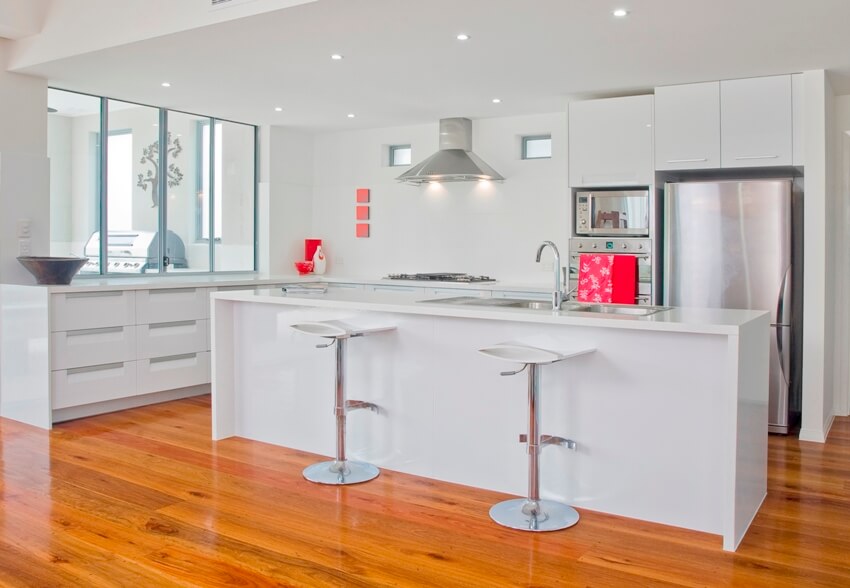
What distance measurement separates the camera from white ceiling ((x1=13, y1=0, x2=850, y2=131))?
141 inches

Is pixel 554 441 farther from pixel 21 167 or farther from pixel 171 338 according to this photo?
pixel 21 167

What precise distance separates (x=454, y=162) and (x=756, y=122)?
7.65ft

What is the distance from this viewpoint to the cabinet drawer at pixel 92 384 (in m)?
4.67

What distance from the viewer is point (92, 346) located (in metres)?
4.84

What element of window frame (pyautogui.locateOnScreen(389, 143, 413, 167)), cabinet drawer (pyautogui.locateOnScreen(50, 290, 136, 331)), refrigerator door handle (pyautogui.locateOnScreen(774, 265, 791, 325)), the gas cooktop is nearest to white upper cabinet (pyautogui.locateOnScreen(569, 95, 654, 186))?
refrigerator door handle (pyautogui.locateOnScreen(774, 265, 791, 325))

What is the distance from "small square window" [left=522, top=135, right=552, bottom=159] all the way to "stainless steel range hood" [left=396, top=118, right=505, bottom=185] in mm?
310

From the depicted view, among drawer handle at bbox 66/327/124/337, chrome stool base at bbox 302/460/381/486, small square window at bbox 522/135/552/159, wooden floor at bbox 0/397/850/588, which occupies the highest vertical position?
small square window at bbox 522/135/552/159

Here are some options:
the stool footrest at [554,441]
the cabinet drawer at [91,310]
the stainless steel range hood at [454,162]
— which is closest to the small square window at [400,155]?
the stainless steel range hood at [454,162]

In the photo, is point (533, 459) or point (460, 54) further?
point (460, 54)

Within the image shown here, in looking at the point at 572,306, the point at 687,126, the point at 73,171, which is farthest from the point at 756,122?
the point at 73,171

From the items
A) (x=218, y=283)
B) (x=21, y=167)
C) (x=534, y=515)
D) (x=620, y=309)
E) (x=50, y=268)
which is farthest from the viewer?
(x=218, y=283)

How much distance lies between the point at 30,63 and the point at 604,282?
4.07 m

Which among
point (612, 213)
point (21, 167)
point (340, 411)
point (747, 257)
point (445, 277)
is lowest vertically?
point (340, 411)

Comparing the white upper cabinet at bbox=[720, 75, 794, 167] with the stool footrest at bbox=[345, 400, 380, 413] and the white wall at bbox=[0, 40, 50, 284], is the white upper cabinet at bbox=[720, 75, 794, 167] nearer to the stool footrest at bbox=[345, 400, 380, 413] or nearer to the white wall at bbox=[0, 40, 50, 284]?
the stool footrest at bbox=[345, 400, 380, 413]
